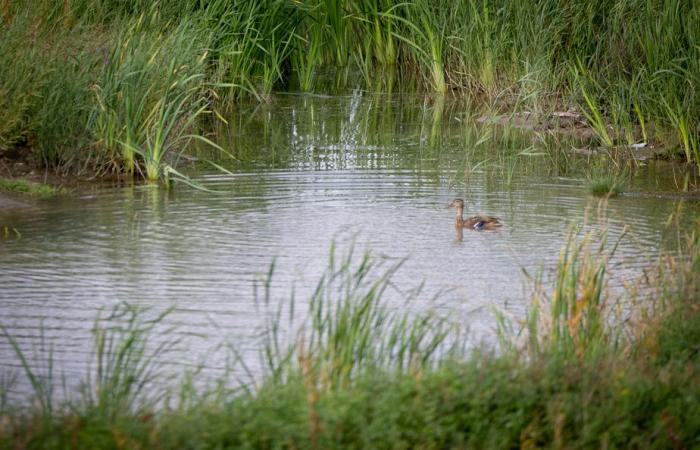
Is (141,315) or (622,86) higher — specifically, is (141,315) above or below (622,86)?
below

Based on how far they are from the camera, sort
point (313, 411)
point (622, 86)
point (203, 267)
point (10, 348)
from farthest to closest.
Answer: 1. point (622, 86)
2. point (203, 267)
3. point (10, 348)
4. point (313, 411)

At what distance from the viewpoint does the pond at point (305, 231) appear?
21.6 ft

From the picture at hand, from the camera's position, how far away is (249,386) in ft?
17.5

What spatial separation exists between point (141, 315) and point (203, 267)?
1046mm

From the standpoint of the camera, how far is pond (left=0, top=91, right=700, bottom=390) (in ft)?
21.6

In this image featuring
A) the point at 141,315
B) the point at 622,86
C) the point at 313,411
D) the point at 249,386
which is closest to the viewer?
the point at 313,411

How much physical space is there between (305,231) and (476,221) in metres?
1.20

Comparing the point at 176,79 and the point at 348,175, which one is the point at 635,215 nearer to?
the point at 348,175

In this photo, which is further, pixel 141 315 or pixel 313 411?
pixel 141 315

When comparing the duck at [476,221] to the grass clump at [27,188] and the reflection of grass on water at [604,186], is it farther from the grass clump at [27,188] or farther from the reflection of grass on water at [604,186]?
the grass clump at [27,188]

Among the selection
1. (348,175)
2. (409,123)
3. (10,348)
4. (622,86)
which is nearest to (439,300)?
(10,348)

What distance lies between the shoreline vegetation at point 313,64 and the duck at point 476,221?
9.26 feet

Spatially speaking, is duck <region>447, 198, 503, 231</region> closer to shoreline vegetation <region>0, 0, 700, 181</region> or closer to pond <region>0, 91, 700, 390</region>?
pond <region>0, 91, 700, 390</region>

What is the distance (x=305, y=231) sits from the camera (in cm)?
841
